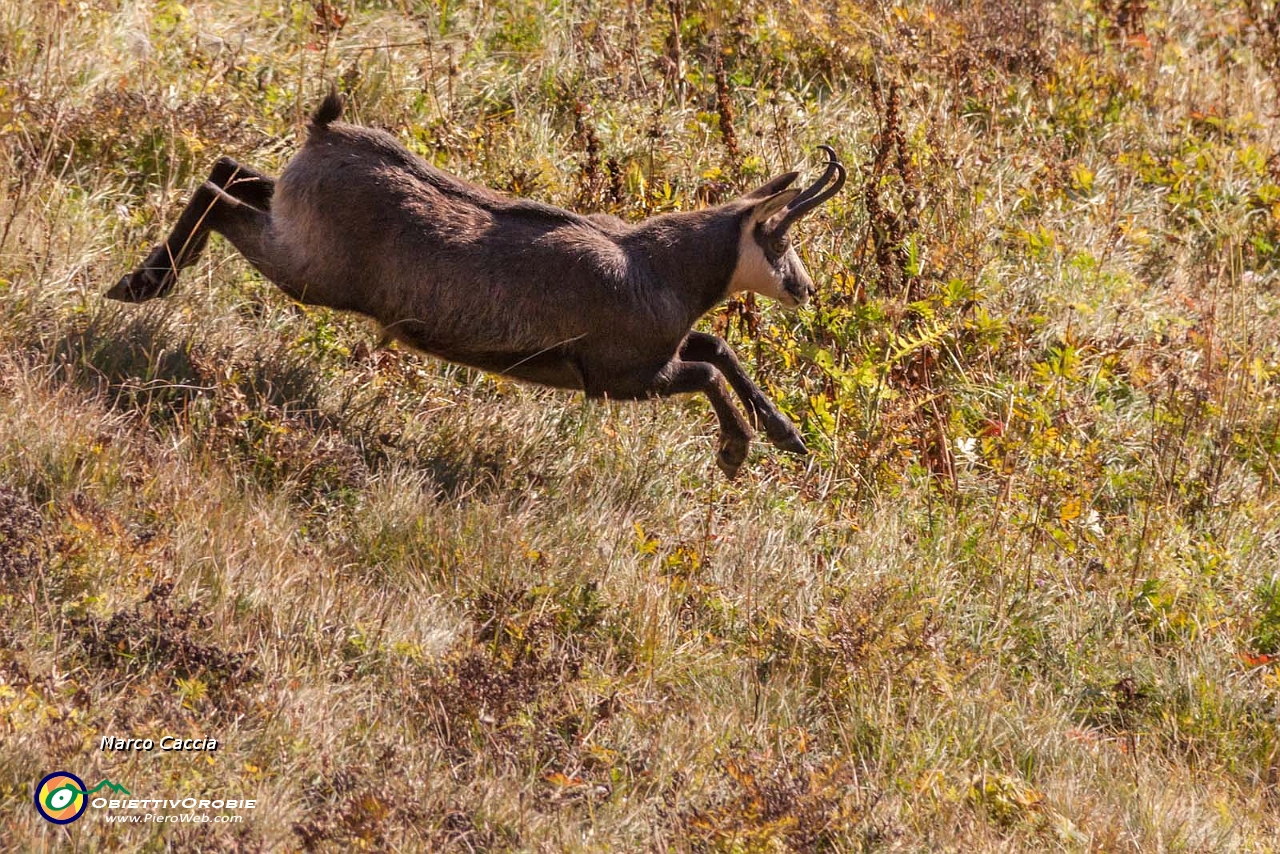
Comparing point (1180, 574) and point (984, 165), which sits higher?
point (984, 165)

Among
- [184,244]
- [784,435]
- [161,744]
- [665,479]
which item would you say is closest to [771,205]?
[784,435]

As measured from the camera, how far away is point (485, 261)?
655 cm

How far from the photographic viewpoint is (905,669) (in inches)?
238

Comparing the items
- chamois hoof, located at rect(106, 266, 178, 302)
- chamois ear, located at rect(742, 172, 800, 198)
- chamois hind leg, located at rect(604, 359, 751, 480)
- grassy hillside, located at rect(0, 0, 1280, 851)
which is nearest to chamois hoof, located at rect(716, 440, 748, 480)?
chamois hind leg, located at rect(604, 359, 751, 480)

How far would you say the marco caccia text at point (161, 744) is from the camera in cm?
457

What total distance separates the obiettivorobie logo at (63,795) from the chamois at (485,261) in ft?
8.84

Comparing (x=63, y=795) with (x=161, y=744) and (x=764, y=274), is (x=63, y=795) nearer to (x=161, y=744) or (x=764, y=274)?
(x=161, y=744)

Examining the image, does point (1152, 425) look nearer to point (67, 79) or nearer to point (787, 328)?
point (787, 328)

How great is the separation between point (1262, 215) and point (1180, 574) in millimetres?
4395

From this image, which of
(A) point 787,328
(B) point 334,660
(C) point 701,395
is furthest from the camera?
(A) point 787,328

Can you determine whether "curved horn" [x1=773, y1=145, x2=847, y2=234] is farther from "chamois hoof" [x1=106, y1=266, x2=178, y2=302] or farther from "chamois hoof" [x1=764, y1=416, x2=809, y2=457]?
"chamois hoof" [x1=106, y1=266, x2=178, y2=302]

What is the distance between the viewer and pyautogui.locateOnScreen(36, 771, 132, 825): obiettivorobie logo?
14.0 ft

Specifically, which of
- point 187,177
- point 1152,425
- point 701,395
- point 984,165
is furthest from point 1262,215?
point 187,177

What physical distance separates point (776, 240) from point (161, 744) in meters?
3.81
